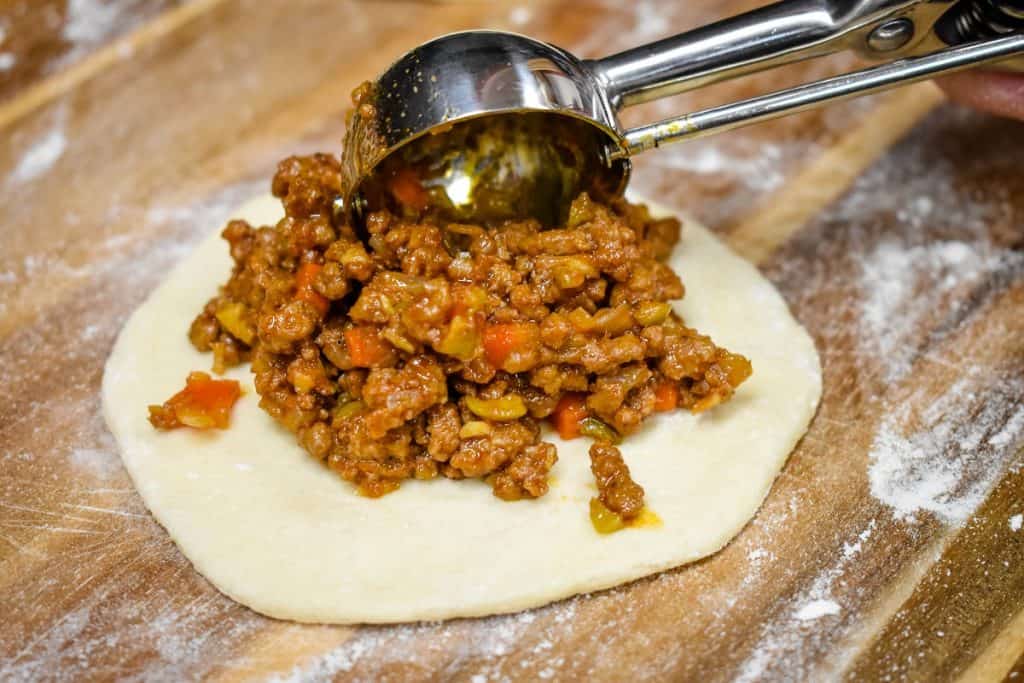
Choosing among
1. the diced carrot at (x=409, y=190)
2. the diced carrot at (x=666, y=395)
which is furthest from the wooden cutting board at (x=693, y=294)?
the diced carrot at (x=409, y=190)

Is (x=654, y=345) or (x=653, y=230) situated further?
(x=653, y=230)

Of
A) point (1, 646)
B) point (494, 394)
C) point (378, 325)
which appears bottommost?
point (1, 646)

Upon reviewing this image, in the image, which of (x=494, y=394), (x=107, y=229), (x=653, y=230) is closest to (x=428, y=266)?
(x=494, y=394)

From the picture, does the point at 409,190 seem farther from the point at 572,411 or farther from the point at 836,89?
the point at 836,89

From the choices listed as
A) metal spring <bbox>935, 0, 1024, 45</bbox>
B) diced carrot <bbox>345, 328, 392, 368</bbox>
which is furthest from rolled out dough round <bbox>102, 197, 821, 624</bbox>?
metal spring <bbox>935, 0, 1024, 45</bbox>

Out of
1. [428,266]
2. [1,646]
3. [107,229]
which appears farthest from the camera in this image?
[107,229]

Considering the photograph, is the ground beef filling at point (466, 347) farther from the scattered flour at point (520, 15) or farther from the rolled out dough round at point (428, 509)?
the scattered flour at point (520, 15)

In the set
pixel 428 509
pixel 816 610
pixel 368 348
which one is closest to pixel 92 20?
pixel 368 348

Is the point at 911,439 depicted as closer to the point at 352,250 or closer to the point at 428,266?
the point at 428,266
